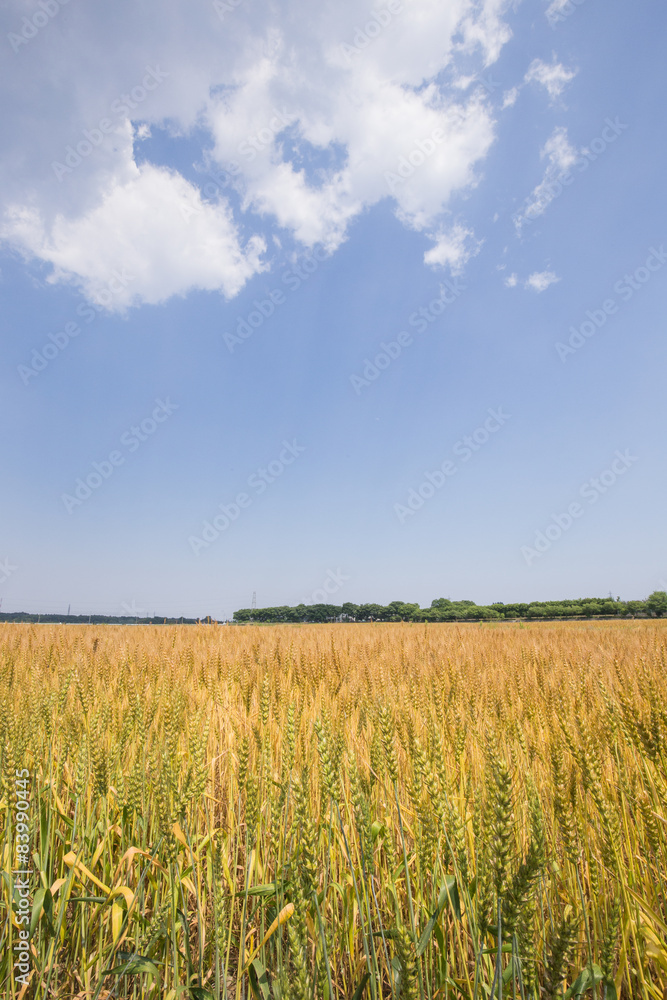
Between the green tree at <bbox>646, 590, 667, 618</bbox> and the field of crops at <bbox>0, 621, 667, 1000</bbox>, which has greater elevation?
the field of crops at <bbox>0, 621, 667, 1000</bbox>

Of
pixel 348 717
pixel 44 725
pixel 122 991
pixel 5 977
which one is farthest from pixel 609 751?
pixel 44 725

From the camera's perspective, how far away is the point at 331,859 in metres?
1.49

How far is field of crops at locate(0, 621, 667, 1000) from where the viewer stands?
0.96 m

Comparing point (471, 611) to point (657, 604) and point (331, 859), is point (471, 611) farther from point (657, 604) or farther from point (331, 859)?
point (331, 859)

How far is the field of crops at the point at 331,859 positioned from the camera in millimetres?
963

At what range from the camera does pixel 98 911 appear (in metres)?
1.41

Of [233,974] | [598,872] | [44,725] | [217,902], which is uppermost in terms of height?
[44,725]

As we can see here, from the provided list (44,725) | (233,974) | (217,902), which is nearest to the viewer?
(217,902)

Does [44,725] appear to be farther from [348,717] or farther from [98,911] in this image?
[348,717]

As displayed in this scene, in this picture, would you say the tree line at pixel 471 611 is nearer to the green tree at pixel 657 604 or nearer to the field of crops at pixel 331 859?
the green tree at pixel 657 604

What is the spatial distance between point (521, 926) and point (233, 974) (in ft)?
3.42

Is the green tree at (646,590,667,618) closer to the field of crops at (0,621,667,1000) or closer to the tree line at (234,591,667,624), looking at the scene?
the tree line at (234,591,667,624)

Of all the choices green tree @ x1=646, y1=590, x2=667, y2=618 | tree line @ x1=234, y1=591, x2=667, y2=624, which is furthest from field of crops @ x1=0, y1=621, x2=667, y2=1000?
green tree @ x1=646, y1=590, x2=667, y2=618

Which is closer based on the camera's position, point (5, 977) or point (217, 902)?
point (217, 902)
